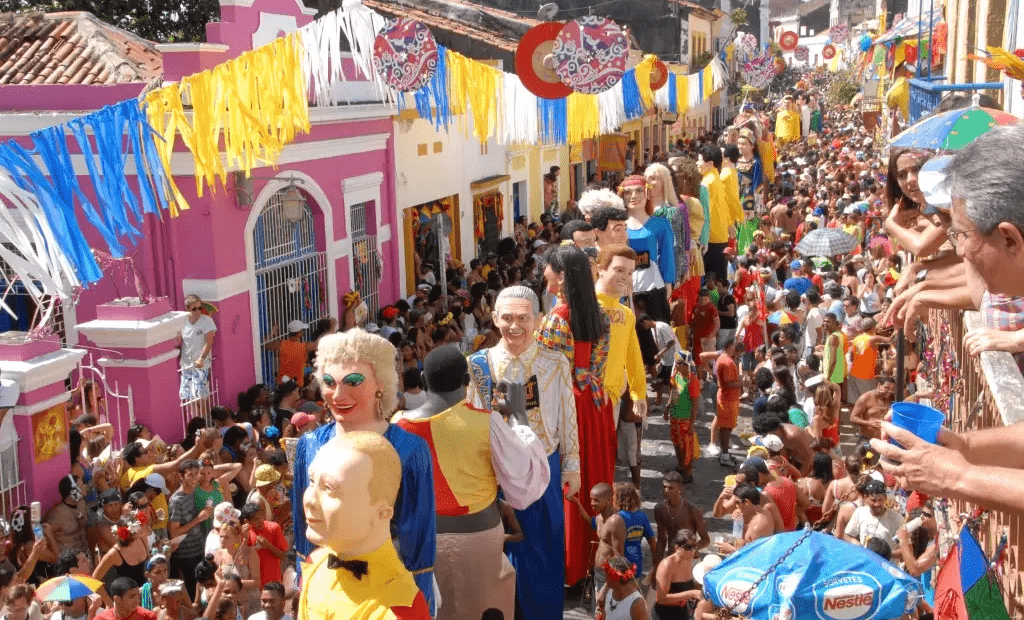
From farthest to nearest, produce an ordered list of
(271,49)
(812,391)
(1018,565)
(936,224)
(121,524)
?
(812,391) < (271,49) < (121,524) < (936,224) < (1018,565)

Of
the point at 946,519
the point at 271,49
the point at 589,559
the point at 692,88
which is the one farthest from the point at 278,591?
the point at 692,88

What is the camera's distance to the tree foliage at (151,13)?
25.4 meters

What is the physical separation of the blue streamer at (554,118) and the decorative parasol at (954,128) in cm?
755

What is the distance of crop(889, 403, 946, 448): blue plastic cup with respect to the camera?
3037 millimetres

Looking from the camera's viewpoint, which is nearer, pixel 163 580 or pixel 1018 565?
pixel 1018 565

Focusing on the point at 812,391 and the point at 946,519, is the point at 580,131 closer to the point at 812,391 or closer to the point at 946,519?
the point at 812,391

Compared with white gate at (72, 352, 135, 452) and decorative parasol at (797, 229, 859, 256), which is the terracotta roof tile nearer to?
white gate at (72, 352, 135, 452)

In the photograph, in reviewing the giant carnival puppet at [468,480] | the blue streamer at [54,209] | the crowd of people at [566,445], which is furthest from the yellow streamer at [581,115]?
the giant carnival puppet at [468,480]

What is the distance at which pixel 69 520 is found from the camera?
24.7 ft

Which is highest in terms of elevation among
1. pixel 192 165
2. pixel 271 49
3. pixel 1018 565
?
pixel 271 49

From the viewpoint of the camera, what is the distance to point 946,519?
5285 mm

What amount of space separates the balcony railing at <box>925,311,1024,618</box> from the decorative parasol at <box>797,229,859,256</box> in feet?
30.3

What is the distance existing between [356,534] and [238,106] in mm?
5327

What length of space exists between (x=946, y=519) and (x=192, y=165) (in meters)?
7.88
